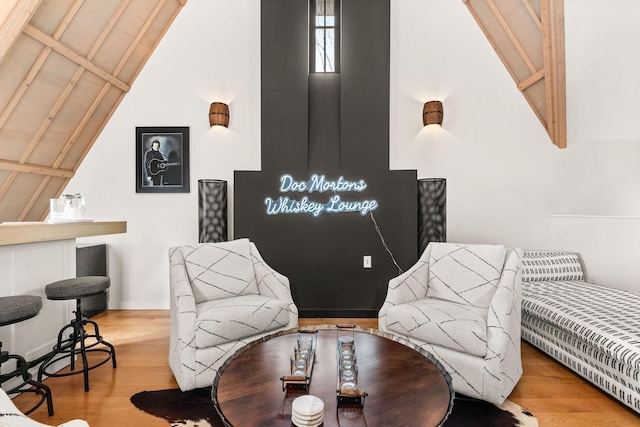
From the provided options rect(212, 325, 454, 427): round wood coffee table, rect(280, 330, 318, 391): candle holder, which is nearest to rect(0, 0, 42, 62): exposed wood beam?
rect(212, 325, 454, 427): round wood coffee table

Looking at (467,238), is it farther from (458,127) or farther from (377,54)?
(377,54)

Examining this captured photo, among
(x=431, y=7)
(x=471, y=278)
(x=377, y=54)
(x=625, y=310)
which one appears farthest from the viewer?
(x=431, y=7)

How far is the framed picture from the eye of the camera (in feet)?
12.5

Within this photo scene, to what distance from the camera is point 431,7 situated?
3.79 meters

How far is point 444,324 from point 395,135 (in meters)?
2.44

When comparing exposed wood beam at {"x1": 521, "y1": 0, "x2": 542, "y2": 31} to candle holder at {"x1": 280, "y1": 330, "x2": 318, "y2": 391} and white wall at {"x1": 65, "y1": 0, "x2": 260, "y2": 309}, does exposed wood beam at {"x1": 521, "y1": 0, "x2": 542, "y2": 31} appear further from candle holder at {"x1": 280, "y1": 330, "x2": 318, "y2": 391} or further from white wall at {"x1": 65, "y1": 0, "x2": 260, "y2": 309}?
candle holder at {"x1": 280, "y1": 330, "x2": 318, "y2": 391}

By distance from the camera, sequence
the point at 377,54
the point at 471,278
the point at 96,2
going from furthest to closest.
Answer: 1. the point at 377,54
2. the point at 96,2
3. the point at 471,278

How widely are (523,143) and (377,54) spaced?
2.09 meters

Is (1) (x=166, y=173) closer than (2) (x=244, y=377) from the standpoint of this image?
No

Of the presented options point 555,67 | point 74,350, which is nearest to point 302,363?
point 74,350

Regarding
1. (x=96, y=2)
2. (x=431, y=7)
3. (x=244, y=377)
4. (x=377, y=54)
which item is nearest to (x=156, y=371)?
(x=244, y=377)

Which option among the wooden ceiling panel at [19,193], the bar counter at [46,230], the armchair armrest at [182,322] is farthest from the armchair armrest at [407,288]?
the wooden ceiling panel at [19,193]

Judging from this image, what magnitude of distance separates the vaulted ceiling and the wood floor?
213 centimetres

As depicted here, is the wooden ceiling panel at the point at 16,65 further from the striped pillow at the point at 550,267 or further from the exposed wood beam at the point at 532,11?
the striped pillow at the point at 550,267
